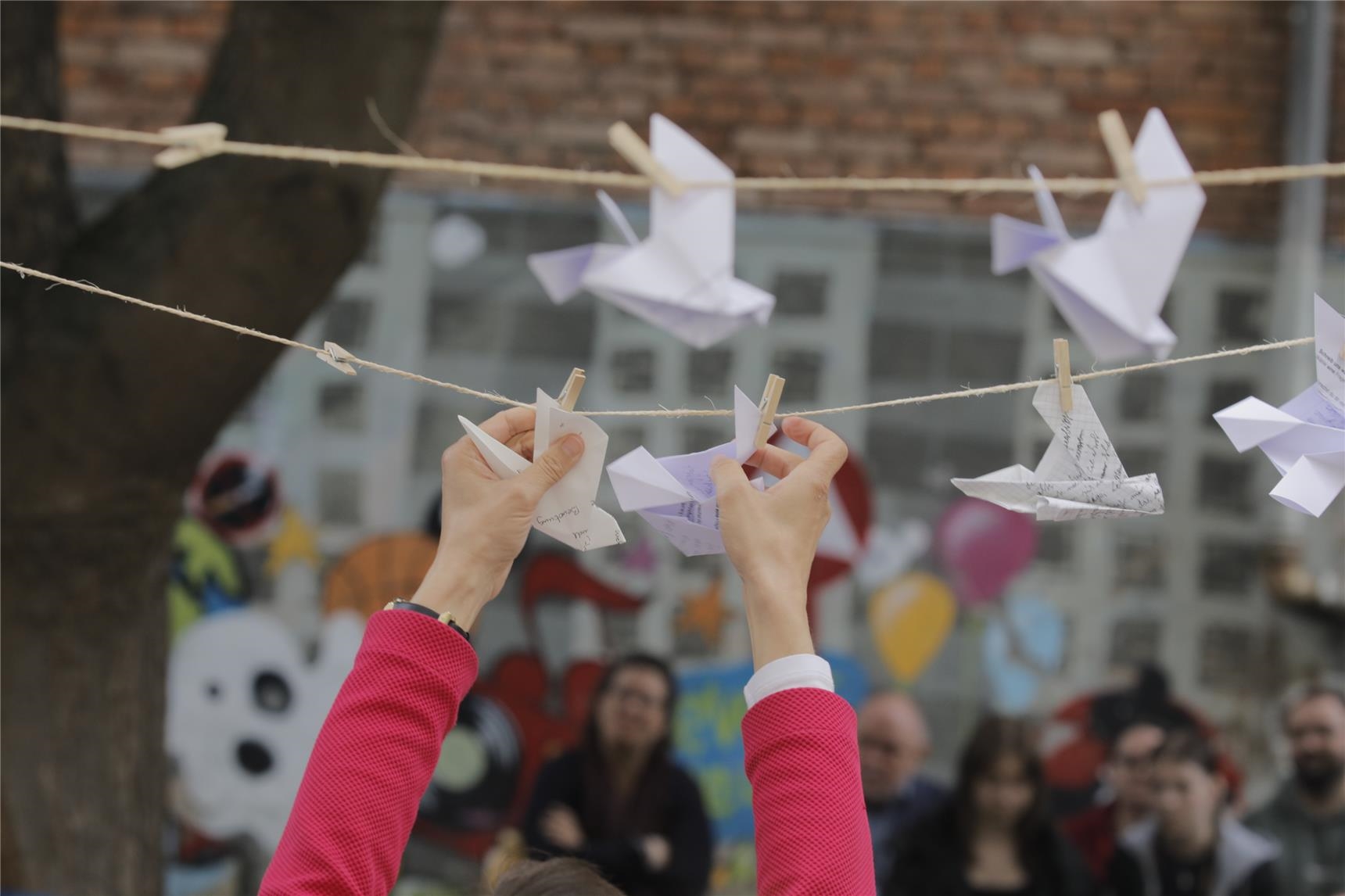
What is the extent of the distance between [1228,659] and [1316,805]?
50cm

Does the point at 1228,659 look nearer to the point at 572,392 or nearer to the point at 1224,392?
the point at 1224,392

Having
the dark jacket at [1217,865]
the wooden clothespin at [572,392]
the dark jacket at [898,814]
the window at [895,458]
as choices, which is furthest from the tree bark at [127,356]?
the dark jacket at [1217,865]

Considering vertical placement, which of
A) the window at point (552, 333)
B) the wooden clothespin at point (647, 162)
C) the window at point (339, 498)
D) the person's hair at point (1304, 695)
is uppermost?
the wooden clothespin at point (647, 162)

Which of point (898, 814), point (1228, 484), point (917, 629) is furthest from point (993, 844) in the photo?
point (1228, 484)

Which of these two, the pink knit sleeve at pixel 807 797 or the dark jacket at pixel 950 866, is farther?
the dark jacket at pixel 950 866

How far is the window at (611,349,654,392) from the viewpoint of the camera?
13.0 ft

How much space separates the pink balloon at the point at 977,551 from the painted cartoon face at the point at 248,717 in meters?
1.89

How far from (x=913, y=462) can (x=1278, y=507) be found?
1153 millimetres

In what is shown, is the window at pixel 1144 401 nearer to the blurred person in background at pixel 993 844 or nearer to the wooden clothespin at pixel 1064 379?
the blurred person in background at pixel 993 844

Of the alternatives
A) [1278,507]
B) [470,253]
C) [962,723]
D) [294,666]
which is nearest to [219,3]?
[470,253]

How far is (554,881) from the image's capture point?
98 cm

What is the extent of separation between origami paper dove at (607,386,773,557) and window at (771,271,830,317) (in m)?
2.69

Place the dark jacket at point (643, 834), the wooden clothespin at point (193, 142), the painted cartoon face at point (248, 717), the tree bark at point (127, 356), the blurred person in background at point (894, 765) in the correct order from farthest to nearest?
the painted cartoon face at point (248, 717), the blurred person in background at point (894, 765), the dark jacket at point (643, 834), the tree bark at point (127, 356), the wooden clothespin at point (193, 142)

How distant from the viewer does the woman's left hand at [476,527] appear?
3.40 ft
